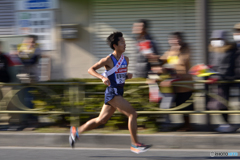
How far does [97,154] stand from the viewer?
217 inches

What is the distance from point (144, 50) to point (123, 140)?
5.23 ft

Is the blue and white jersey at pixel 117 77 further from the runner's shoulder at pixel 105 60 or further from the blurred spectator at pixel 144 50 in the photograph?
the blurred spectator at pixel 144 50

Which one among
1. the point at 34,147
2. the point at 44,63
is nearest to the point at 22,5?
the point at 44,63

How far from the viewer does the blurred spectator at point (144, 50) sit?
20.8ft

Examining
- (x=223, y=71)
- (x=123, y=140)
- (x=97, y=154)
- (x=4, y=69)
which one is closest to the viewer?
(x=97, y=154)

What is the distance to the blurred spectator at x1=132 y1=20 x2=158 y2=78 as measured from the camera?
6.33m

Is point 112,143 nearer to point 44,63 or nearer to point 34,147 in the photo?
point 34,147

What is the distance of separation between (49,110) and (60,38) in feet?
14.4

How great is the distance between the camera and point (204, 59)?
6.14m

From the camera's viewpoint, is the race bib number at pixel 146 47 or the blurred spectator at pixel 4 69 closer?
the race bib number at pixel 146 47

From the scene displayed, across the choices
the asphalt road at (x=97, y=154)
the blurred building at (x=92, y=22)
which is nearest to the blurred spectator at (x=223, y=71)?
the asphalt road at (x=97, y=154)

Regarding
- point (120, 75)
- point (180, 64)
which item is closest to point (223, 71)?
point (180, 64)

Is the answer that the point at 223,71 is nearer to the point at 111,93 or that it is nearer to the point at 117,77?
the point at 117,77

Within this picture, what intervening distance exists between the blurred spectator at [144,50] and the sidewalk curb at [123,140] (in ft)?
4.00
